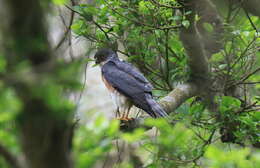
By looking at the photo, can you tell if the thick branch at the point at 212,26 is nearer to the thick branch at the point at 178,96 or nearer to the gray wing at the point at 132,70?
the thick branch at the point at 178,96

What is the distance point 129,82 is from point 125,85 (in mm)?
73

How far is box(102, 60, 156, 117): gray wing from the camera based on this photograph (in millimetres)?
5070

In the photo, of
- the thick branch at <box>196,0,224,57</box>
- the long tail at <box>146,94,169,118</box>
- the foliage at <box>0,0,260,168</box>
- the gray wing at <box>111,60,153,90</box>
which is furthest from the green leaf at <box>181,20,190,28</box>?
the gray wing at <box>111,60,153,90</box>

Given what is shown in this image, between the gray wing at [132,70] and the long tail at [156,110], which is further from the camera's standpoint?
the gray wing at [132,70]

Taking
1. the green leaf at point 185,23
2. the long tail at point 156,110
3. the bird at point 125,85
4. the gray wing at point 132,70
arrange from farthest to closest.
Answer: the gray wing at point 132,70 → the bird at point 125,85 → the long tail at point 156,110 → the green leaf at point 185,23

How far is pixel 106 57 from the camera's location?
6.01 m

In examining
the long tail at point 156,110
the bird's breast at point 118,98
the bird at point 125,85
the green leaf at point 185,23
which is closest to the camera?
the green leaf at point 185,23

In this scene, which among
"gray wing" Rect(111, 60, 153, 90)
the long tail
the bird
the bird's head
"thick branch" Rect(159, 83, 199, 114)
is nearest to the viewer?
the long tail

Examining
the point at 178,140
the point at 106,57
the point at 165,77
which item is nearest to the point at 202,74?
the point at 165,77

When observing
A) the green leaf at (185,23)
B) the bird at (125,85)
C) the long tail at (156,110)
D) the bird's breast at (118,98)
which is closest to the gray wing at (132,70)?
the bird at (125,85)

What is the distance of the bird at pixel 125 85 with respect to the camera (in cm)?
500

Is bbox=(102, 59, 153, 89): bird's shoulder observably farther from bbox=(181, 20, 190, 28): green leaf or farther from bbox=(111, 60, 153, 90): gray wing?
bbox=(181, 20, 190, 28): green leaf

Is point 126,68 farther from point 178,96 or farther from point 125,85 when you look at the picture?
point 178,96

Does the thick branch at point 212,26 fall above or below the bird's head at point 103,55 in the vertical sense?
above
